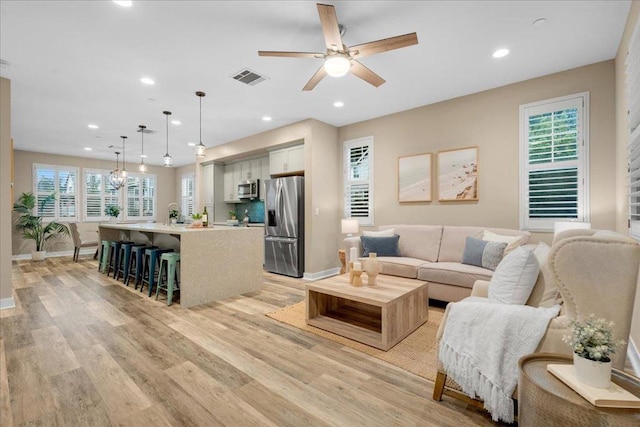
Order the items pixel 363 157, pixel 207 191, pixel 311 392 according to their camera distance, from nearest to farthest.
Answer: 1. pixel 311 392
2. pixel 363 157
3. pixel 207 191

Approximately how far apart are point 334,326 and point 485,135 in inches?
130

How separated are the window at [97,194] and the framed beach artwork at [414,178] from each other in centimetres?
879

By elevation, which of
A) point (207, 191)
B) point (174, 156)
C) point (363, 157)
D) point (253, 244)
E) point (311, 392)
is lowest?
point (311, 392)

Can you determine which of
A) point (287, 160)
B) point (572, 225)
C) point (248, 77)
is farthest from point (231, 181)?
point (572, 225)

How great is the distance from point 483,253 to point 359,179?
2577mm

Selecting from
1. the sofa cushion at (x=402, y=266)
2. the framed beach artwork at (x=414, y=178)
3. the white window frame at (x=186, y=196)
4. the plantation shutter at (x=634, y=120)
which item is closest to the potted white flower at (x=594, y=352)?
the plantation shutter at (x=634, y=120)

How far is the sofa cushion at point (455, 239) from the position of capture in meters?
3.91

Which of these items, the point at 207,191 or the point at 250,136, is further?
the point at 207,191

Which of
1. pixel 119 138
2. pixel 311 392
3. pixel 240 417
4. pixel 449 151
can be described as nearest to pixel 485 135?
pixel 449 151

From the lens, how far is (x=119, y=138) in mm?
6516

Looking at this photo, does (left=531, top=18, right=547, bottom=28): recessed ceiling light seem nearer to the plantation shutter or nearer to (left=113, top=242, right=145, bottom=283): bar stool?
the plantation shutter

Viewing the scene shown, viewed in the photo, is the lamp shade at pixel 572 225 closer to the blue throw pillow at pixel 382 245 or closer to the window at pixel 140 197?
the blue throw pillow at pixel 382 245

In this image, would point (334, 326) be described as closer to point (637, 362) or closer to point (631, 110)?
point (637, 362)

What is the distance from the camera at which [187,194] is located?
10008mm
